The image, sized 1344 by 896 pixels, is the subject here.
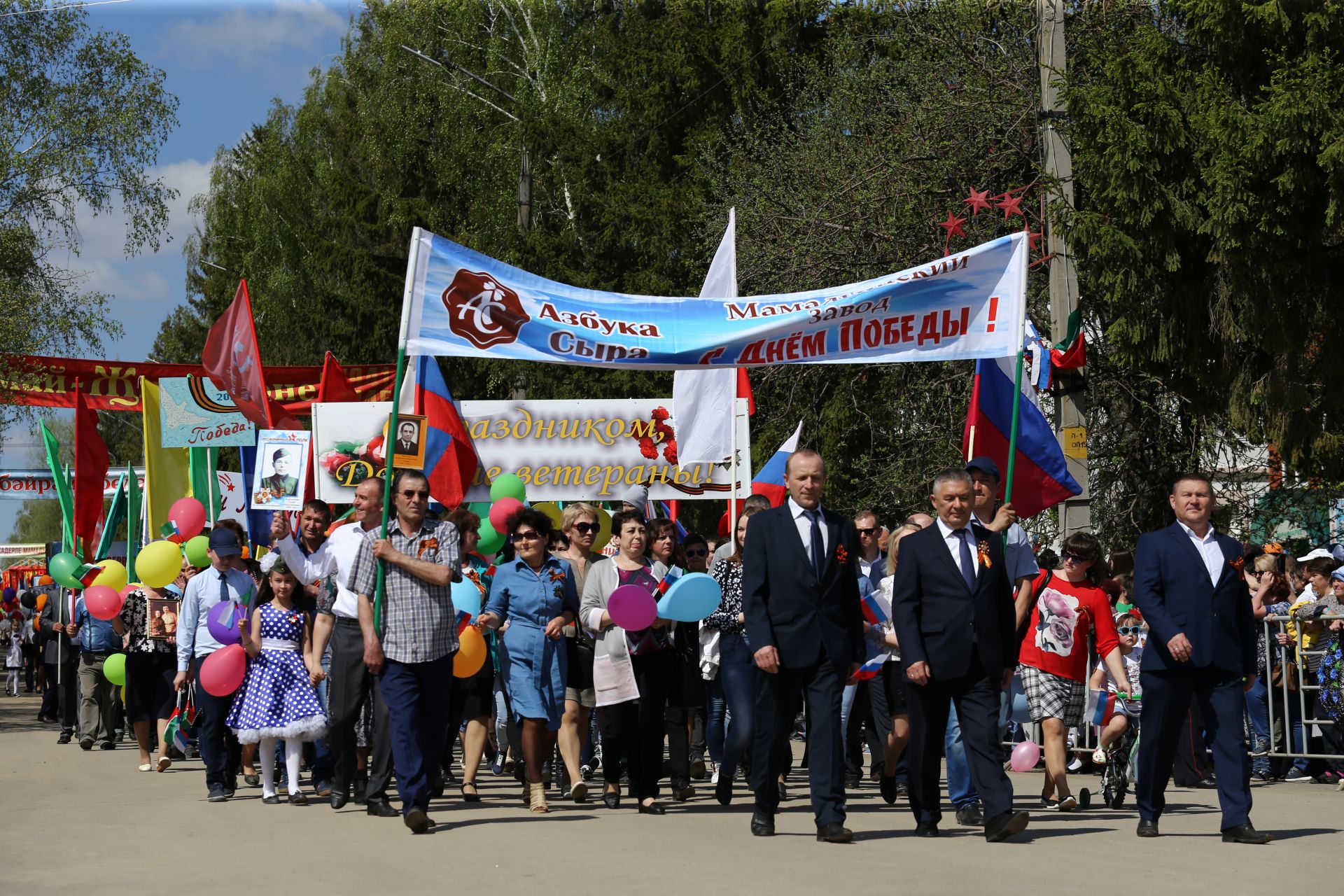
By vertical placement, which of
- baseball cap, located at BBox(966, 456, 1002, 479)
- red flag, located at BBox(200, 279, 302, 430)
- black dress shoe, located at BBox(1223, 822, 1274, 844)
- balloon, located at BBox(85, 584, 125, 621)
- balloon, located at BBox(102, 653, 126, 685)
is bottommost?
black dress shoe, located at BBox(1223, 822, 1274, 844)

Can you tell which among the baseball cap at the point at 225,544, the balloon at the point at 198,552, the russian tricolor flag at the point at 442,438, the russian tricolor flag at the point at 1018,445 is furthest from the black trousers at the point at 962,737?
the balloon at the point at 198,552

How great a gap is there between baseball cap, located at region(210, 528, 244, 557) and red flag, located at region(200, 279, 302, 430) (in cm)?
392

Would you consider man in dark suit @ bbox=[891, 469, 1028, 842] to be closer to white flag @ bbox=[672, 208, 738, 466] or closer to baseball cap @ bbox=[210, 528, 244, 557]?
baseball cap @ bbox=[210, 528, 244, 557]

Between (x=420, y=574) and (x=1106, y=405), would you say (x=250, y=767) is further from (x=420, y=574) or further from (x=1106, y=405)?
(x=1106, y=405)

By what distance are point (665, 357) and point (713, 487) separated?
420 centimetres

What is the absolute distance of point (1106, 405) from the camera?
1984 cm

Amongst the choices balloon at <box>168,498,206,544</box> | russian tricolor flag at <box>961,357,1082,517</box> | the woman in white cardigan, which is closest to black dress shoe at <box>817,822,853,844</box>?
the woman in white cardigan

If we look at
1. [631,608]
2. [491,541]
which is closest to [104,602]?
[491,541]

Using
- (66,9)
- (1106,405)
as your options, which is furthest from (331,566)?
(66,9)

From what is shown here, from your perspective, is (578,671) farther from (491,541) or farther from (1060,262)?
(1060,262)

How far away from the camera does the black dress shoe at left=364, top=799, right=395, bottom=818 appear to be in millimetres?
9508

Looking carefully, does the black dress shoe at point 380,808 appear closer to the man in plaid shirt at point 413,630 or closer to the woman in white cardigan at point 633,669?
the man in plaid shirt at point 413,630

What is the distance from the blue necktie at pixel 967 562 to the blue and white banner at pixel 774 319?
1.81m

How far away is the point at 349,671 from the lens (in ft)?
31.7
